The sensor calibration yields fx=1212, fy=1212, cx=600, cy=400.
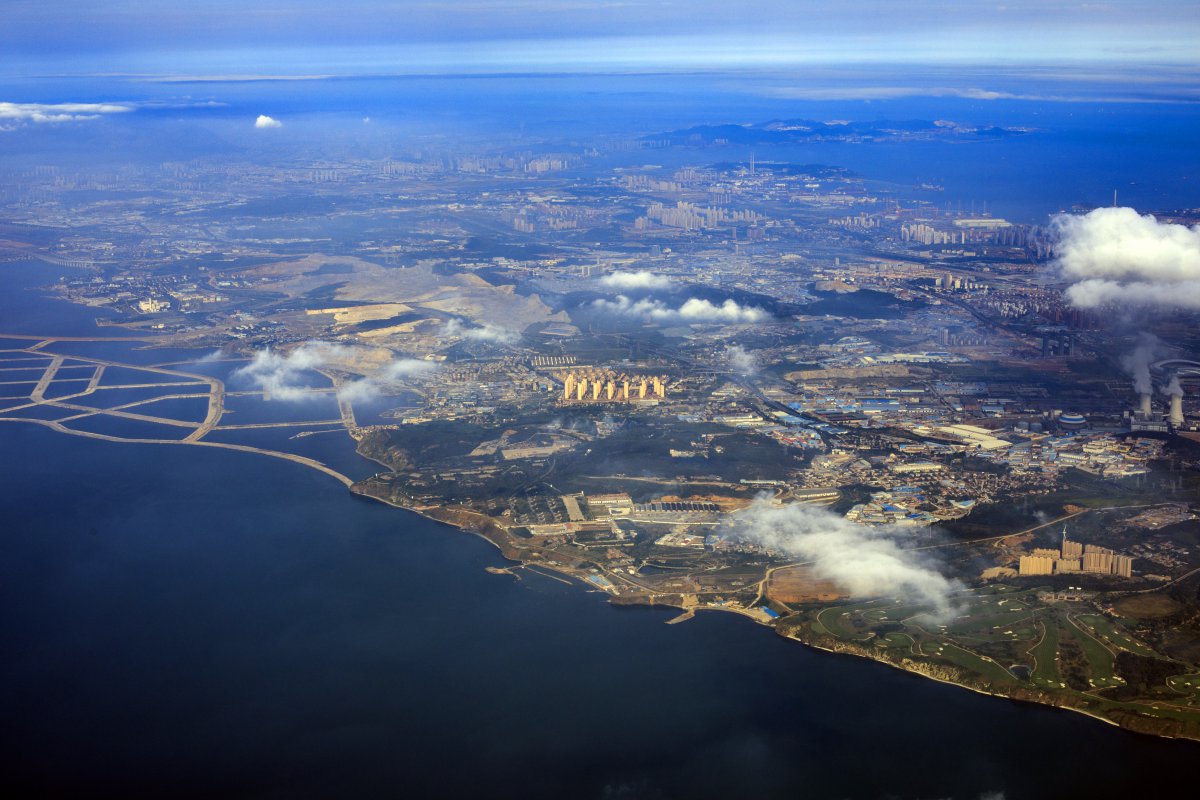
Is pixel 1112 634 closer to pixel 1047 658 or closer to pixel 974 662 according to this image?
pixel 1047 658

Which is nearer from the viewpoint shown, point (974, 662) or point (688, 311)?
point (974, 662)

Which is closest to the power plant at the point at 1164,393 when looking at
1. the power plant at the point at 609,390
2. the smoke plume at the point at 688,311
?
the power plant at the point at 609,390

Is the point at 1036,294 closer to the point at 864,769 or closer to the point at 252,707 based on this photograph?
the point at 864,769

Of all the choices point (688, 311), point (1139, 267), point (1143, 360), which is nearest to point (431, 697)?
point (1143, 360)

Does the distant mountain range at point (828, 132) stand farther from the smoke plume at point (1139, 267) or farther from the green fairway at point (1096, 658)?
the green fairway at point (1096, 658)

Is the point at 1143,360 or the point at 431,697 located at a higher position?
the point at 1143,360

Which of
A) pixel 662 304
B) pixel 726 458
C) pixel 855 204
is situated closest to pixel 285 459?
pixel 726 458
